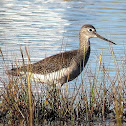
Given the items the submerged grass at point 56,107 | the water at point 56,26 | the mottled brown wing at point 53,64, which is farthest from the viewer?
the water at point 56,26

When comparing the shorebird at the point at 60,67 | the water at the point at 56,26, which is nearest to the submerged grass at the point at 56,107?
the shorebird at the point at 60,67

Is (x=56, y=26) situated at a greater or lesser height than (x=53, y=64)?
lesser

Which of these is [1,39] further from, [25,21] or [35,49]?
[25,21]

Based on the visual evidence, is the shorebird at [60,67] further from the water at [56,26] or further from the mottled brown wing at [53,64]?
the water at [56,26]

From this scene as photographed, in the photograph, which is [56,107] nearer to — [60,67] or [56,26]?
[60,67]

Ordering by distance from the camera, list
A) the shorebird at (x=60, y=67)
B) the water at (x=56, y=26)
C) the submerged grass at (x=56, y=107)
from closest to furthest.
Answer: the submerged grass at (x=56, y=107), the shorebird at (x=60, y=67), the water at (x=56, y=26)

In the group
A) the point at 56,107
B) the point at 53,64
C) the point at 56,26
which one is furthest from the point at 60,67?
the point at 56,26

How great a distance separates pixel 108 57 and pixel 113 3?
950cm

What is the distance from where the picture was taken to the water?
1184 centimetres

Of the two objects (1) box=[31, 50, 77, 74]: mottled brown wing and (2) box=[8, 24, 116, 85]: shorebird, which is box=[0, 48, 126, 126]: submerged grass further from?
(1) box=[31, 50, 77, 74]: mottled brown wing

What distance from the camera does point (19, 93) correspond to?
22.5 ft

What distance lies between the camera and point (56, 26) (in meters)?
15.8

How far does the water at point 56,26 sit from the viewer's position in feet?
38.8

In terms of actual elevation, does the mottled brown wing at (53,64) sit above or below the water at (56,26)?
above
